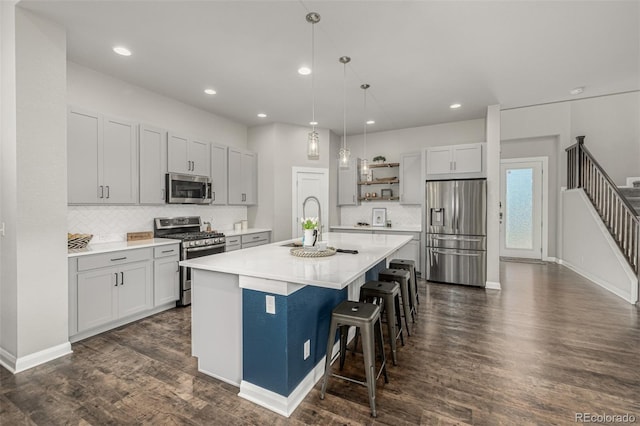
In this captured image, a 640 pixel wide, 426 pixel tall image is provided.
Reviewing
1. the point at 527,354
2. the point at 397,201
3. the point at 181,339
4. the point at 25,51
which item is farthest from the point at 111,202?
the point at 397,201

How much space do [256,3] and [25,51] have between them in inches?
78.0

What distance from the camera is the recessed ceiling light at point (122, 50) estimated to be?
3086 millimetres

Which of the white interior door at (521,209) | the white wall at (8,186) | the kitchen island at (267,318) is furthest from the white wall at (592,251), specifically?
the white wall at (8,186)

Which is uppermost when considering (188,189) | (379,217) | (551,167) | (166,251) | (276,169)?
(551,167)

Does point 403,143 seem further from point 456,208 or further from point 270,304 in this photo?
point 270,304

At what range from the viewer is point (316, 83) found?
398cm

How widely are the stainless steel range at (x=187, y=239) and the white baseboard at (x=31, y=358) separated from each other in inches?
53.2

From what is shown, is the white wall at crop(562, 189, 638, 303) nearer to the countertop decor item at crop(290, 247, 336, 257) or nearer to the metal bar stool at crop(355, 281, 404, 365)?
the metal bar stool at crop(355, 281, 404, 365)

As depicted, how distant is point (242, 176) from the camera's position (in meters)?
5.54

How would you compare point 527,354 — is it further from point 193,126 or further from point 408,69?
point 193,126

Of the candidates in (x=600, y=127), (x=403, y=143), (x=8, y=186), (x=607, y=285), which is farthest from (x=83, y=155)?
(x=600, y=127)

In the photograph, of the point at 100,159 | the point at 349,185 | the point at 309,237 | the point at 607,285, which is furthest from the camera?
the point at 349,185

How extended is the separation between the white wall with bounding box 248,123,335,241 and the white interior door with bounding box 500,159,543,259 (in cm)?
513

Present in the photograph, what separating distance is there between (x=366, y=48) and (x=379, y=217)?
3.98 metres
